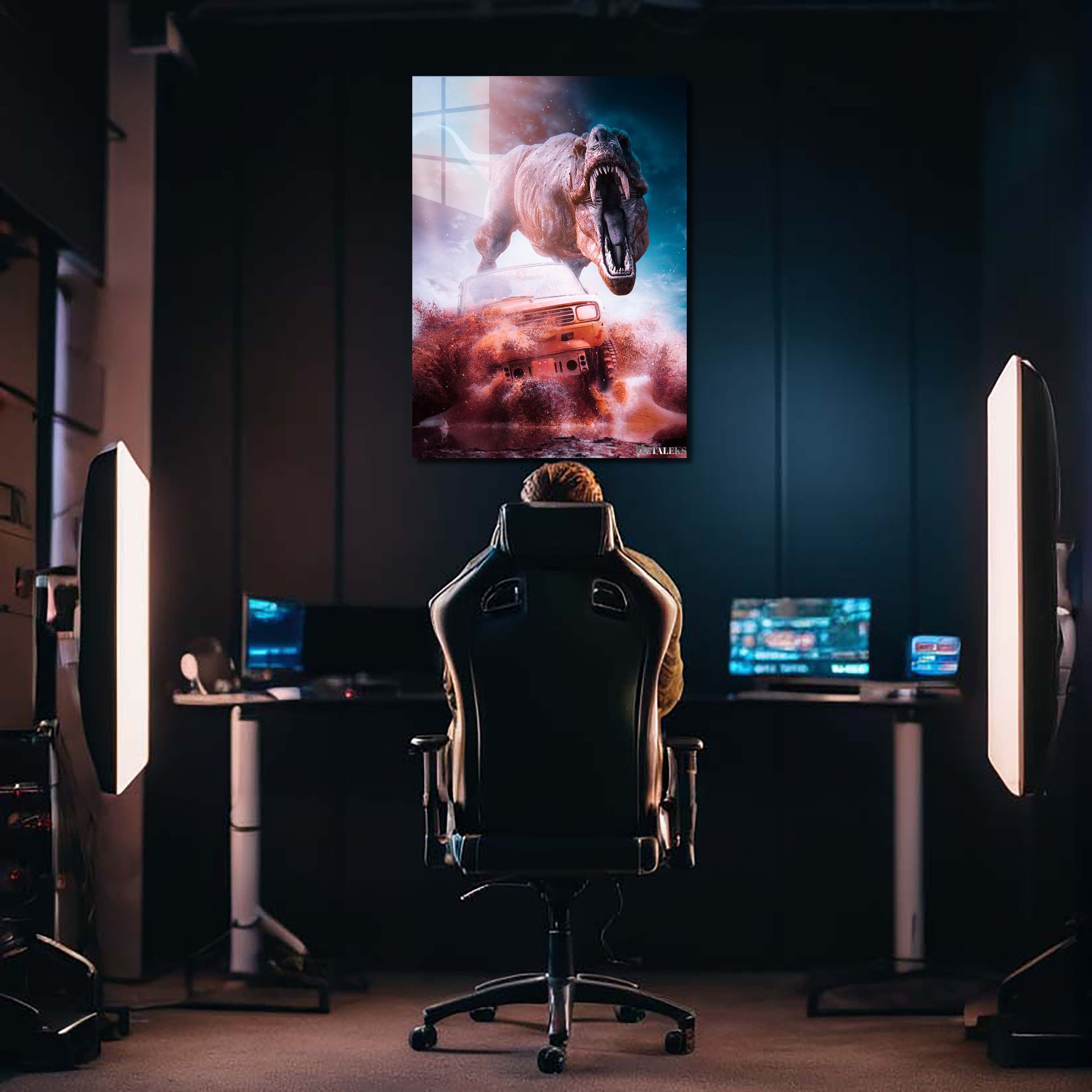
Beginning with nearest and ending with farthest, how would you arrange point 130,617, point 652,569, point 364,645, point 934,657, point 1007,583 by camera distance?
point 1007,583, point 130,617, point 652,569, point 934,657, point 364,645

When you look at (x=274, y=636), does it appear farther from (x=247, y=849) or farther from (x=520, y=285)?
(x=520, y=285)

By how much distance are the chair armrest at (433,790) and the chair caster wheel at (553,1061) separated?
0.56 meters

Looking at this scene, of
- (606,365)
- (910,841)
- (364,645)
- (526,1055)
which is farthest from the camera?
(606,365)

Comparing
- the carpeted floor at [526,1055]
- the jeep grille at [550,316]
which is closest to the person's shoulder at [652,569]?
the carpeted floor at [526,1055]

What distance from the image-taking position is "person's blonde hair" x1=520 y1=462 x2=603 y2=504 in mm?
4004

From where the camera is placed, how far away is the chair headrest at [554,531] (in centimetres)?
343

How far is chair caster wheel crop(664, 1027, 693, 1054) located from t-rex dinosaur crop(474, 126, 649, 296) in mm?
2722

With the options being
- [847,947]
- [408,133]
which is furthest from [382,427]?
[847,947]

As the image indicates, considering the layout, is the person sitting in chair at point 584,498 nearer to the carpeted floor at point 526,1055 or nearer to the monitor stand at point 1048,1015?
the carpeted floor at point 526,1055

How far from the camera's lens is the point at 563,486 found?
13.1 ft

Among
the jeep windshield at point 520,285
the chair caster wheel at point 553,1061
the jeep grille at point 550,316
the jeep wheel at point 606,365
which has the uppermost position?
the jeep windshield at point 520,285

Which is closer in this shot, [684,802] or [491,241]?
[684,802]

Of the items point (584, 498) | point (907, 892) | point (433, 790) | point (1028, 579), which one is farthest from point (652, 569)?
point (907, 892)

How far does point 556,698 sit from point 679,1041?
111cm
